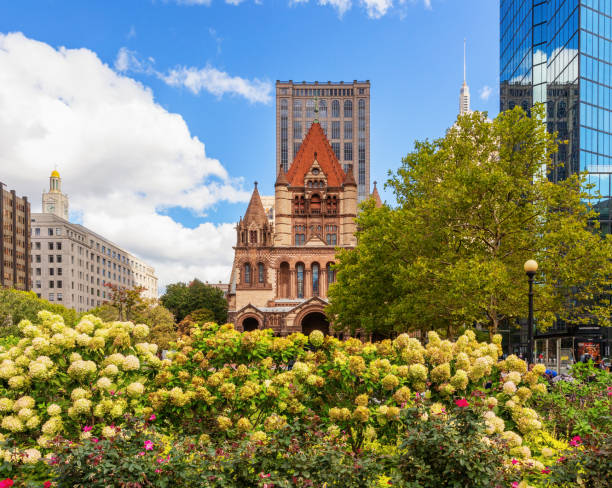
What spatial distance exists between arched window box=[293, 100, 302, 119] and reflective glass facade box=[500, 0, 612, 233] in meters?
87.0

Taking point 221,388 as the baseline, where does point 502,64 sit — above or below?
above

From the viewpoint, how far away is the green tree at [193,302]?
8481 centimetres

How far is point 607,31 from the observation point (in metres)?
42.7

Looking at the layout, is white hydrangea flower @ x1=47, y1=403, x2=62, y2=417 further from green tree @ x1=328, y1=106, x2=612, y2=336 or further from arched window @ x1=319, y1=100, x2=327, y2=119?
arched window @ x1=319, y1=100, x2=327, y2=119

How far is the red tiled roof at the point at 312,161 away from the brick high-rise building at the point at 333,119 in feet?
191

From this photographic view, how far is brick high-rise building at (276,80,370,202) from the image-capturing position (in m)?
130

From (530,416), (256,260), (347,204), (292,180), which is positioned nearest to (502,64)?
(347,204)

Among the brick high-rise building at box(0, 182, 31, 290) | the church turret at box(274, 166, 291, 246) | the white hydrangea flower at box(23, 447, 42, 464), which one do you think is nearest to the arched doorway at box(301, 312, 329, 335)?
the church turret at box(274, 166, 291, 246)

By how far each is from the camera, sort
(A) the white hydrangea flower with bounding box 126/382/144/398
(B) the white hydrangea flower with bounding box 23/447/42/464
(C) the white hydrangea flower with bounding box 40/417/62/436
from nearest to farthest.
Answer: (B) the white hydrangea flower with bounding box 23/447/42/464, (C) the white hydrangea flower with bounding box 40/417/62/436, (A) the white hydrangea flower with bounding box 126/382/144/398

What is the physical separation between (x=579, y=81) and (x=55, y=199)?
141 meters

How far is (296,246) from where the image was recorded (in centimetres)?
6316

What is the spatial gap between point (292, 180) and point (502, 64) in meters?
28.2

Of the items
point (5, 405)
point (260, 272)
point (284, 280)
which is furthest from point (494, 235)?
point (260, 272)

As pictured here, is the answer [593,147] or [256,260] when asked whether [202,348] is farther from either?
[256,260]
